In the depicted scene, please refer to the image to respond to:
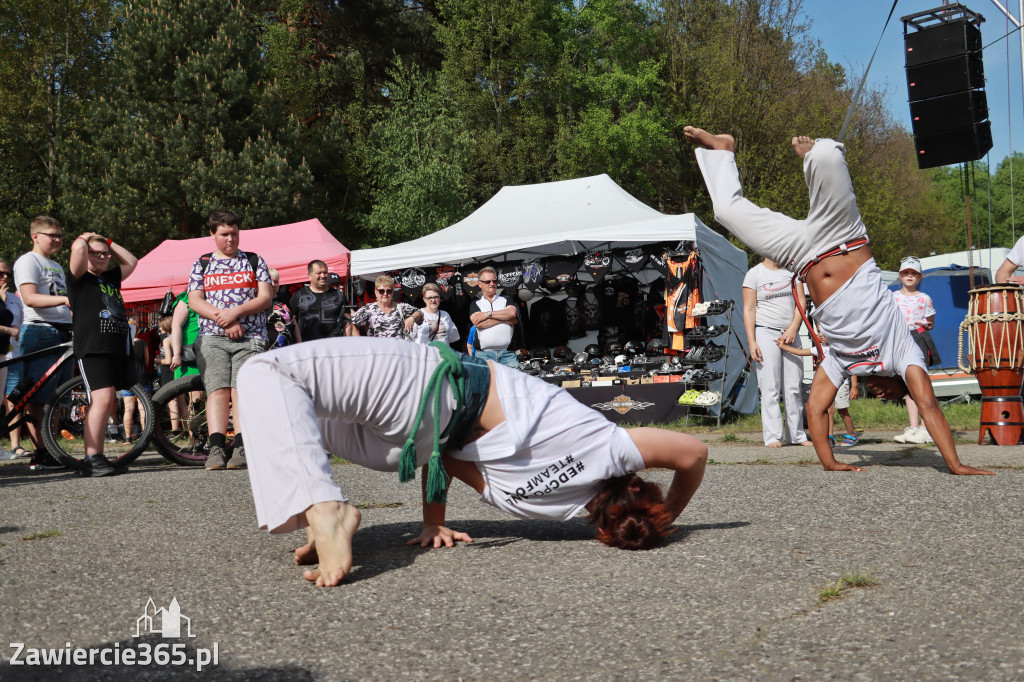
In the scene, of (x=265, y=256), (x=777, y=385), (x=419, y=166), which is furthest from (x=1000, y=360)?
(x=419, y=166)

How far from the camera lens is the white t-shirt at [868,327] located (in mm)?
5297

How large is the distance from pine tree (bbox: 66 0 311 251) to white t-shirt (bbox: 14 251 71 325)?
18468 millimetres

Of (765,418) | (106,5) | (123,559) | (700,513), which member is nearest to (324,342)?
(123,559)

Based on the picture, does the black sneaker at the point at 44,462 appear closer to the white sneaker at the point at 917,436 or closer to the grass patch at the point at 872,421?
the grass patch at the point at 872,421

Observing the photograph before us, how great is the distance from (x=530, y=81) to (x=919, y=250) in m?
20.4

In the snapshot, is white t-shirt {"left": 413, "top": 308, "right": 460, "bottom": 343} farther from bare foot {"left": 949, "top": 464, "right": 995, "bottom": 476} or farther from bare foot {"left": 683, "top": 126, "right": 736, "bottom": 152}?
bare foot {"left": 949, "top": 464, "right": 995, "bottom": 476}

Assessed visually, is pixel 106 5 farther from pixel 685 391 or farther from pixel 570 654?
pixel 570 654

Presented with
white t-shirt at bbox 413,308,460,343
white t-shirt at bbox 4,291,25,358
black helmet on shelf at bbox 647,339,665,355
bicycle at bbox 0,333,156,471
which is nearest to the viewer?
bicycle at bbox 0,333,156,471

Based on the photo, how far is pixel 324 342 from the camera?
9.98 ft

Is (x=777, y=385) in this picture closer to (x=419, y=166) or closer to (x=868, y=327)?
(x=868, y=327)

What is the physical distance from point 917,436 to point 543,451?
5923mm

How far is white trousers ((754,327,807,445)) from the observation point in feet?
26.3

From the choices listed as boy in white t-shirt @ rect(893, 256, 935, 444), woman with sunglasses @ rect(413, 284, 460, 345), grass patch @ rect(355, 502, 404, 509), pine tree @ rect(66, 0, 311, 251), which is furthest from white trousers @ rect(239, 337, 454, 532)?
pine tree @ rect(66, 0, 311, 251)

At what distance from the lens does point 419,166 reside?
27.1 meters
